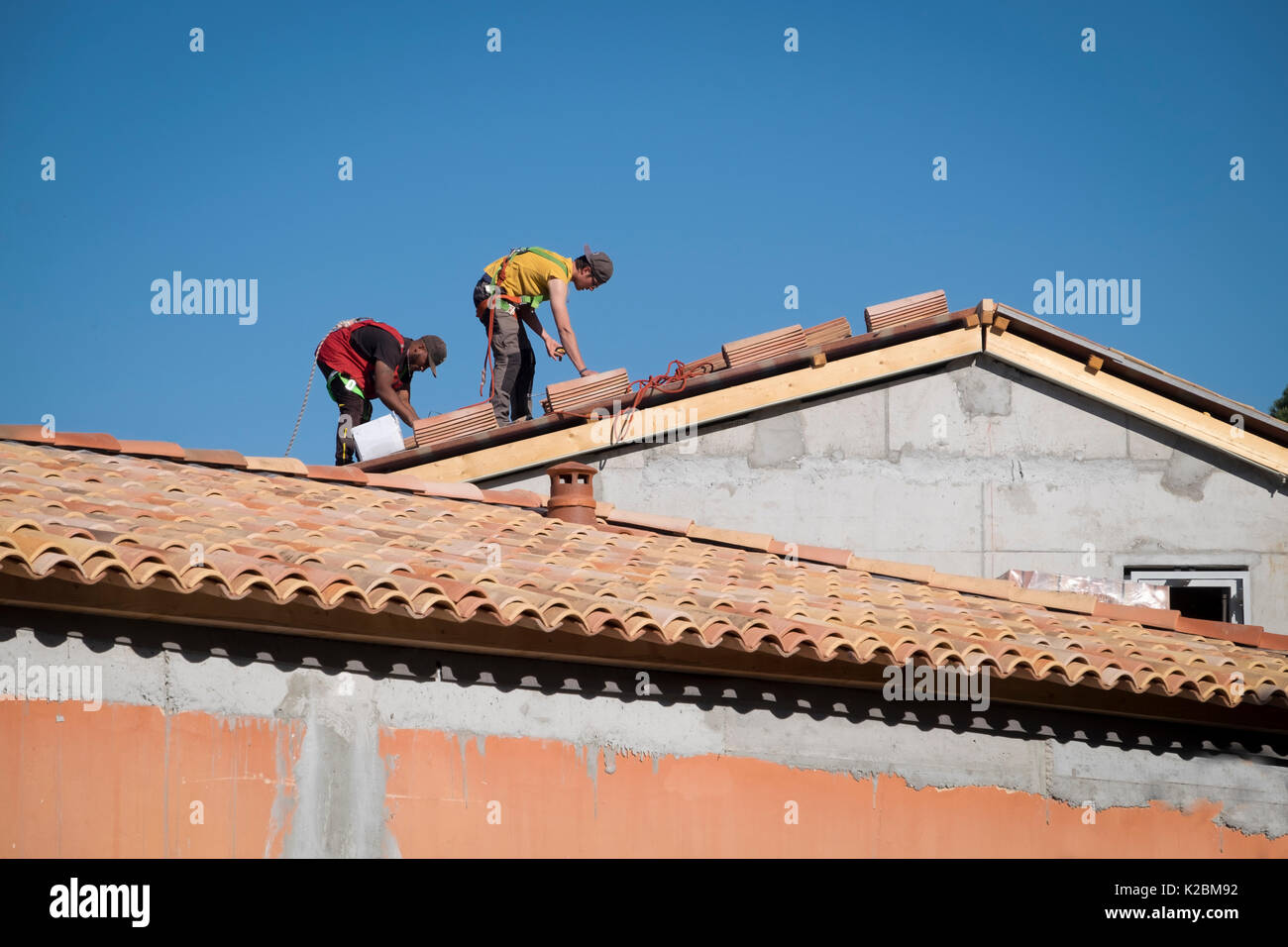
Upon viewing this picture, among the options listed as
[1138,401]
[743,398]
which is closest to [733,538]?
[743,398]

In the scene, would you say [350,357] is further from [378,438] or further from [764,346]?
[764,346]

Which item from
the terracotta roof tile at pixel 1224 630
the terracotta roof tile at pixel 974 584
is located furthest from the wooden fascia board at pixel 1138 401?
the terracotta roof tile at pixel 974 584

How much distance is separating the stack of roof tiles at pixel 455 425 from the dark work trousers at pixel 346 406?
120cm

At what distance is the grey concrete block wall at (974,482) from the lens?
11352 millimetres

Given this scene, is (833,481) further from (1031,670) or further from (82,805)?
(82,805)

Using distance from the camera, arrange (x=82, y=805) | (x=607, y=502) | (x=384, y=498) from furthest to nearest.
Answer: (x=607, y=502)
(x=384, y=498)
(x=82, y=805)

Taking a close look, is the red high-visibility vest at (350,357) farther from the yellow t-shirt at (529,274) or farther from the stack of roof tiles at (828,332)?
the stack of roof tiles at (828,332)

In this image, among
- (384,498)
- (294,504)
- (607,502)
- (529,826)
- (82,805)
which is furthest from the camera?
(607,502)

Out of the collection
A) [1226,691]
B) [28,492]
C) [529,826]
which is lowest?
[529,826]

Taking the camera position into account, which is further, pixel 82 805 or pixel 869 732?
pixel 869 732

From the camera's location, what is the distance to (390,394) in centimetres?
1286

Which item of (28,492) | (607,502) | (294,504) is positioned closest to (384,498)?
(294,504)

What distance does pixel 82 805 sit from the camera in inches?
257
